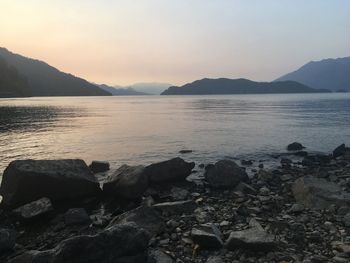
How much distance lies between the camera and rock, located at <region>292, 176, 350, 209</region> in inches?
733

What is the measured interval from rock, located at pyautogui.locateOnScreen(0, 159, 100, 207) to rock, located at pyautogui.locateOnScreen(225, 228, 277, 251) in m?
11.3

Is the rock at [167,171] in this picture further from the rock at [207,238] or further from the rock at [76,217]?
the rock at [207,238]

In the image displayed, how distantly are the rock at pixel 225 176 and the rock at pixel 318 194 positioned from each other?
4.69m

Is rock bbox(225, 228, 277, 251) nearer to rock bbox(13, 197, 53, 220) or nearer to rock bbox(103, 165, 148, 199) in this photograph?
rock bbox(103, 165, 148, 199)

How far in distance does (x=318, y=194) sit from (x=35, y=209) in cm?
1458

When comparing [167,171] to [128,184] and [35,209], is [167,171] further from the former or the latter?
[35,209]

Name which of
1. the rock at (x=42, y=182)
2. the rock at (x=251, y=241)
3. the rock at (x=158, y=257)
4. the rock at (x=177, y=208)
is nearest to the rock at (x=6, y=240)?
the rock at (x=42, y=182)

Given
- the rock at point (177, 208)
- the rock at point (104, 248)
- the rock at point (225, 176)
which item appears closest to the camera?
the rock at point (104, 248)

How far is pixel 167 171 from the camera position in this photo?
2597 centimetres

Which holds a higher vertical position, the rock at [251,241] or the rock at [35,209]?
the rock at [251,241]

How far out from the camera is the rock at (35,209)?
1897cm

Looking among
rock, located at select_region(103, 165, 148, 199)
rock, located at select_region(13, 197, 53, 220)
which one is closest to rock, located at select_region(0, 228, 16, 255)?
rock, located at select_region(13, 197, 53, 220)

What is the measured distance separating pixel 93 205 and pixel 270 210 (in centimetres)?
988

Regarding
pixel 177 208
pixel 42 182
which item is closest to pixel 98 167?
pixel 42 182
